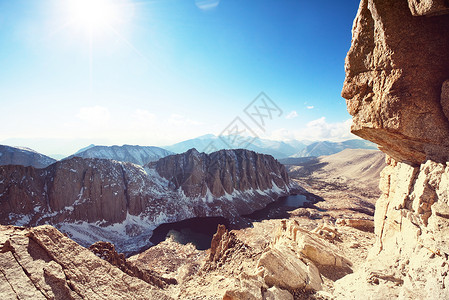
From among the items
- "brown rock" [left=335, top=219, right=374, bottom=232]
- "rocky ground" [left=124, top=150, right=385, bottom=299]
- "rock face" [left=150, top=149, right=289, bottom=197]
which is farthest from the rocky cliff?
"rock face" [left=150, top=149, right=289, bottom=197]

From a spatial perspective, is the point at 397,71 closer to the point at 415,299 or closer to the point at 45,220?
the point at 415,299

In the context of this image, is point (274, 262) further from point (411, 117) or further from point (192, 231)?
point (192, 231)

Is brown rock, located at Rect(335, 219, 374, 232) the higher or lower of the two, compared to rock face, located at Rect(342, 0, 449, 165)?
lower

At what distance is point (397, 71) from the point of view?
24.1 ft

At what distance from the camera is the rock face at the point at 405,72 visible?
23.0 ft

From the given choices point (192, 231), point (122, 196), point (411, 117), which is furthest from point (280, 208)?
point (411, 117)

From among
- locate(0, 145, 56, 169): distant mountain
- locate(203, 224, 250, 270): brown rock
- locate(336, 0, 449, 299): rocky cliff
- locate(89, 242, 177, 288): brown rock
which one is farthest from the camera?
locate(0, 145, 56, 169): distant mountain

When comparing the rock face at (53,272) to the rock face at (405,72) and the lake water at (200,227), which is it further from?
the lake water at (200,227)

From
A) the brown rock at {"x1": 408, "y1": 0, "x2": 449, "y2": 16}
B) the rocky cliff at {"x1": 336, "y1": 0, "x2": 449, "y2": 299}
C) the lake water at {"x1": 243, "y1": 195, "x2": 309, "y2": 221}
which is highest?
the brown rock at {"x1": 408, "y1": 0, "x2": 449, "y2": 16}

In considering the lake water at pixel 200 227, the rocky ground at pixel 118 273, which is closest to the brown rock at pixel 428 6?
the rocky ground at pixel 118 273

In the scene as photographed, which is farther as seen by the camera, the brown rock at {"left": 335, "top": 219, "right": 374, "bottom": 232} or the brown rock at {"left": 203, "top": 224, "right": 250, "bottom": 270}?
the brown rock at {"left": 335, "top": 219, "right": 374, "bottom": 232}

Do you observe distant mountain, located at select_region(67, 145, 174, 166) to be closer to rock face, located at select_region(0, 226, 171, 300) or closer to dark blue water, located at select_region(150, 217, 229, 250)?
dark blue water, located at select_region(150, 217, 229, 250)

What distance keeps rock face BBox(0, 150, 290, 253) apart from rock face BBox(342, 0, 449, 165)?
2133 inches

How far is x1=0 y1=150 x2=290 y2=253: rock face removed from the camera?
47.2 metres
